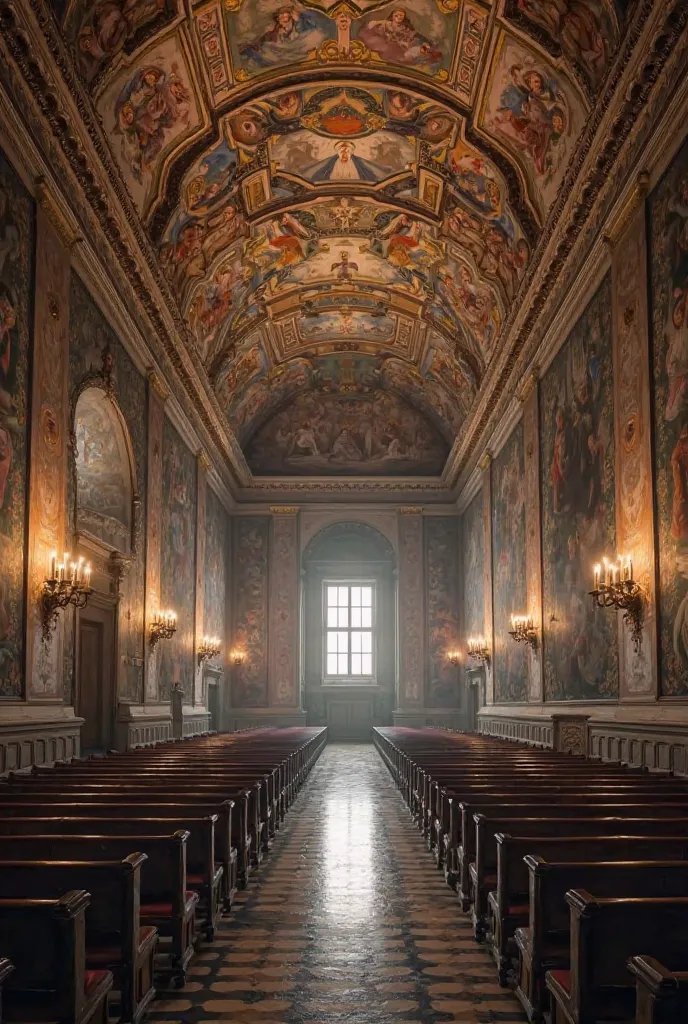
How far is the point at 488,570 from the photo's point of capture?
26.3 m

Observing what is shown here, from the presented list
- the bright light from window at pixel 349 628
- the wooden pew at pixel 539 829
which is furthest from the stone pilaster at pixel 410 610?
the wooden pew at pixel 539 829

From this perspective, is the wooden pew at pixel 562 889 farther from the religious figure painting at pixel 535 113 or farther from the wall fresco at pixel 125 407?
the religious figure painting at pixel 535 113

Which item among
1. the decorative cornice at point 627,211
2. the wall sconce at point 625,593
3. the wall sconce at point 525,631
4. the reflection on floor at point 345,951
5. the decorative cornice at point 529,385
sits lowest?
the reflection on floor at point 345,951

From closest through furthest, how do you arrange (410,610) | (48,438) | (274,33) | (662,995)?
(662,995) < (48,438) < (274,33) < (410,610)

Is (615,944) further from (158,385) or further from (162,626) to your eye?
(158,385)

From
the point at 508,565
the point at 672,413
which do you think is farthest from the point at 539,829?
the point at 508,565

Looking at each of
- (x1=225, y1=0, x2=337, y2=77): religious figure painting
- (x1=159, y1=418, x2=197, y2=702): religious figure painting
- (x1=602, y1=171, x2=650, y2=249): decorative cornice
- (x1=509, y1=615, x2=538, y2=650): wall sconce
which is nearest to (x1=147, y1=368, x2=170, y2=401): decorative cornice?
(x1=159, y1=418, x2=197, y2=702): religious figure painting

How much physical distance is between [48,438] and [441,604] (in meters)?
22.2

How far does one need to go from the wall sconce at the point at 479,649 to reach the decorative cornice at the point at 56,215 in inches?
645

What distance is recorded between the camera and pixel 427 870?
9.55 m

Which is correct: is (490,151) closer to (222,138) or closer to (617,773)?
(222,138)

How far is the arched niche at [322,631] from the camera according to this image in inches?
1390

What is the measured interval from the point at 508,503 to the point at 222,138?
10646mm

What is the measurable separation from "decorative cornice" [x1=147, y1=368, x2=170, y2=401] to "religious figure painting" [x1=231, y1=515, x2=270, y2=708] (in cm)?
1274
